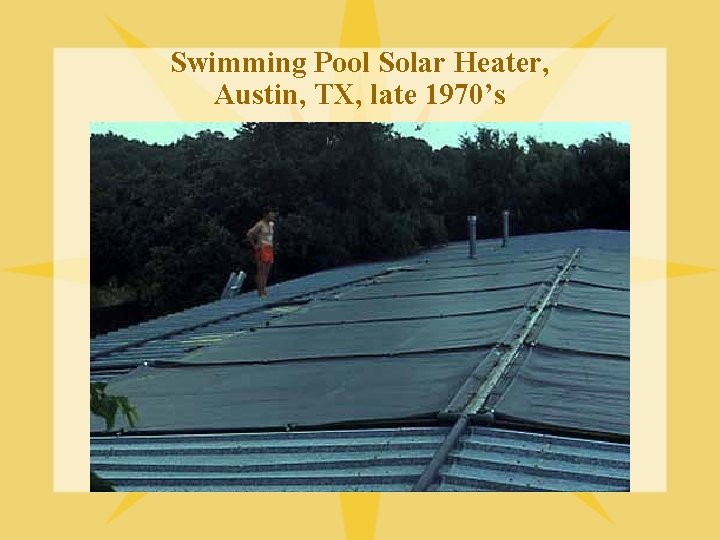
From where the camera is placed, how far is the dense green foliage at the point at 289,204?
19.8 meters

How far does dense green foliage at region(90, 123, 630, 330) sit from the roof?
10429mm

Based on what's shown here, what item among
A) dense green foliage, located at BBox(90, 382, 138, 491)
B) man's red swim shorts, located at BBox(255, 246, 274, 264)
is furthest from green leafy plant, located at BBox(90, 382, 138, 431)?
man's red swim shorts, located at BBox(255, 246, 274, 264)

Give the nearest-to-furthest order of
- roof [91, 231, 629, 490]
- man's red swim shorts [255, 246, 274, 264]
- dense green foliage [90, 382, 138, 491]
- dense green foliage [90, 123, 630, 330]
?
1. dense green foliage [90, 382, 138, 491]
2. roof [91, 231, 629, 490]
3. man's red swim shorts [255, 246, 274, 264]
4. dense green foliage [90, 123, 630, 330]

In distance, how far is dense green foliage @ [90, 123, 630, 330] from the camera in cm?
1980

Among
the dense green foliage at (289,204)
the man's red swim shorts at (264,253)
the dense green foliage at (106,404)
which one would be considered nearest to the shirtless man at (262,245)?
the man's red swim shorts at (264,253)

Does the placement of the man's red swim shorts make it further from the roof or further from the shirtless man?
the roof

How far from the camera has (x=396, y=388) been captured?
16.7ft

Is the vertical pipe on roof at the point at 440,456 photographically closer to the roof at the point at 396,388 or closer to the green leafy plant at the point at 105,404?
the roof at the point at 396,388

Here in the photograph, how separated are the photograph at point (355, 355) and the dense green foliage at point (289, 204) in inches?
2.4

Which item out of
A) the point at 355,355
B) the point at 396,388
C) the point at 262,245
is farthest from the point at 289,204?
the point at 396,388

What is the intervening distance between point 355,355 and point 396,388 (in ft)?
3.95
